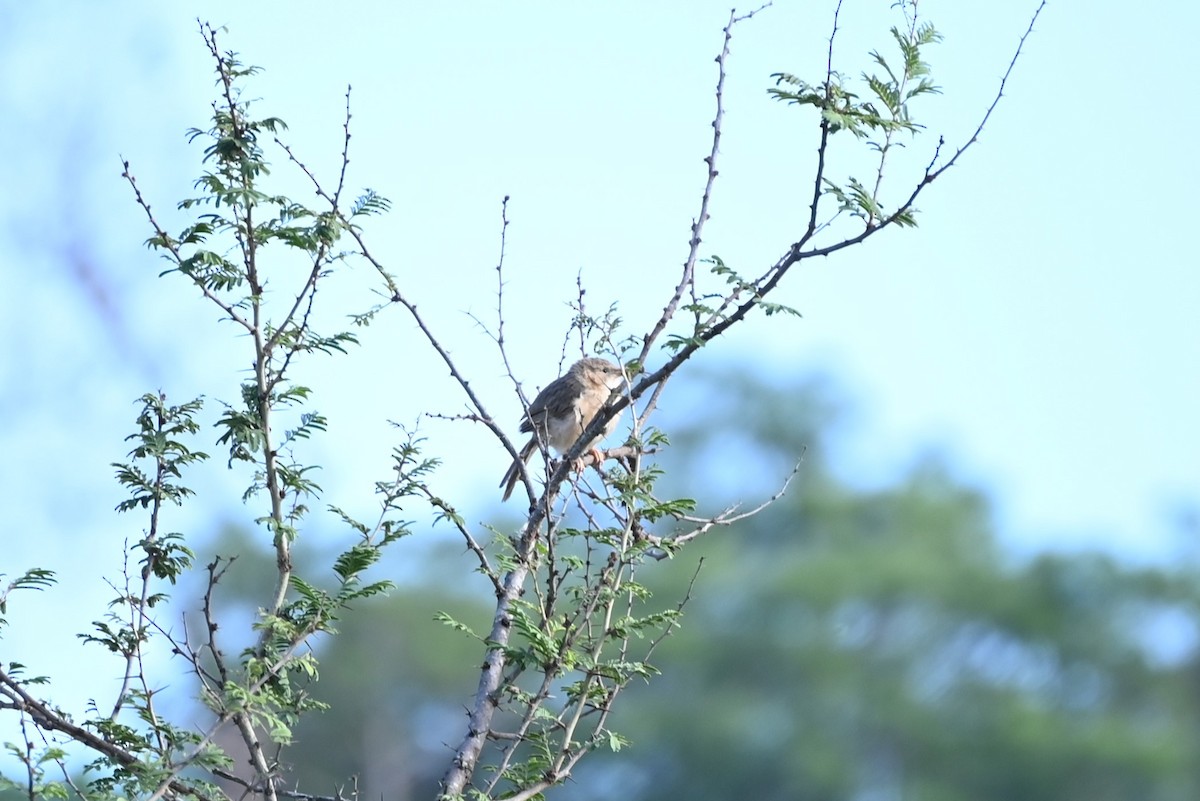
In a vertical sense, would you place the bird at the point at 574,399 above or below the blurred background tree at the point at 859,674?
below

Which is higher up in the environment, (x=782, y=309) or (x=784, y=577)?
(x=784, y=577)

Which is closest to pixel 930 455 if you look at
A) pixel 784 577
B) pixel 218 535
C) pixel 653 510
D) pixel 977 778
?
pixel 784 577

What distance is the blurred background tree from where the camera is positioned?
139ft

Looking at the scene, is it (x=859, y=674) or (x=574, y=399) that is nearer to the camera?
(x=574, y=399)

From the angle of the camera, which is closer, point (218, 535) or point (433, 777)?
point (218, 535)

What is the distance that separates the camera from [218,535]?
30.9m

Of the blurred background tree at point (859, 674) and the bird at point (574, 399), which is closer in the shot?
the bird at point (574, 399)

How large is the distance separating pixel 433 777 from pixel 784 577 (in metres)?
15.7

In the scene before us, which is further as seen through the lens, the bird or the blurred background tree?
the blurred background tree

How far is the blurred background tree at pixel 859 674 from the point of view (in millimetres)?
42500

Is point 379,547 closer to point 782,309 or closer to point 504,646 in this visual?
point 504,646

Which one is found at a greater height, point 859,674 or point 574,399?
point 859,674

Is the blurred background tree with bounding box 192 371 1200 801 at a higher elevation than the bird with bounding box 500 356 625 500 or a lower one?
higher

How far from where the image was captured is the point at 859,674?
152ft
